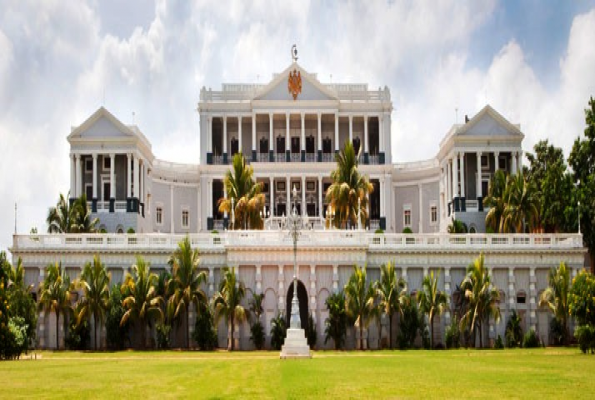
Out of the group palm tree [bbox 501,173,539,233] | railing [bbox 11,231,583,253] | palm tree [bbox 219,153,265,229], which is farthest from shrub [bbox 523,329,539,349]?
palm tree [bbox 219,153,265,229]

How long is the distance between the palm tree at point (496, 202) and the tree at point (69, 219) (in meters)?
35.7

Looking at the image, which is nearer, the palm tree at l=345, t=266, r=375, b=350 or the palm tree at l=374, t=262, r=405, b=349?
the palm tree at l=345, t=266, r=375, b=350

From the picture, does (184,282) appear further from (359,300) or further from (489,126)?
(489,126)

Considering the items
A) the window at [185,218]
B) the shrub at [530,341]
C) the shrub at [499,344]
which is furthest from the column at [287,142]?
the shrub at [530,341]

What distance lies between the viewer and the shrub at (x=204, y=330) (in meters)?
68.0

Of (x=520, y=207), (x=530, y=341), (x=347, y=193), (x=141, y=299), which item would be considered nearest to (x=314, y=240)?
(x=347, y=193)

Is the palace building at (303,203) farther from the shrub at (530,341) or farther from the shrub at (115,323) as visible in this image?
the shrub at (115,323)

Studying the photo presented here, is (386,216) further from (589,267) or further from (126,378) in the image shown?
(126,378)

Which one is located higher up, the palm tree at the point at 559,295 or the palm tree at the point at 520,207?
the palm tree at the point at 520,207

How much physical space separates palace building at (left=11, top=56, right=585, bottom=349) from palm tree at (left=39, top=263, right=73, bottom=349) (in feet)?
8.12

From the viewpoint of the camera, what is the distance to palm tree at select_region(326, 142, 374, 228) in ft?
Result: 266

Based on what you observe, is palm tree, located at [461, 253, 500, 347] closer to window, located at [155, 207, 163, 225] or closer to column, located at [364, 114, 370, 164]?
column, located at [364, 114, 370, 164]

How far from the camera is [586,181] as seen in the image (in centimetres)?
7550

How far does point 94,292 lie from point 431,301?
23.4 meters
